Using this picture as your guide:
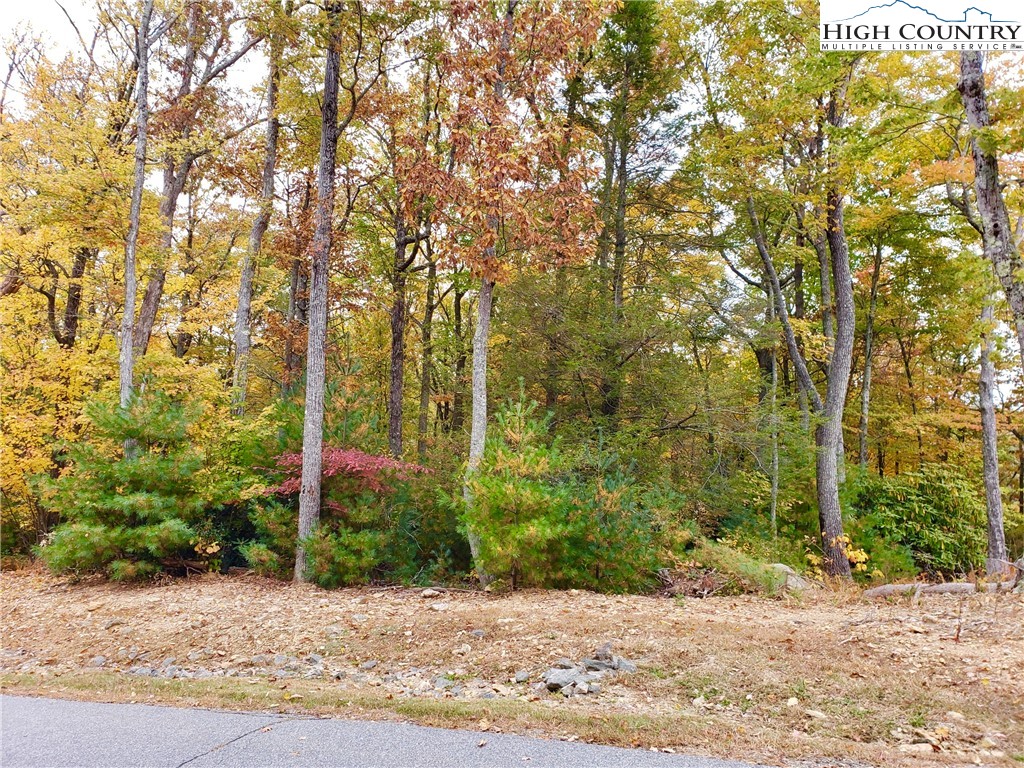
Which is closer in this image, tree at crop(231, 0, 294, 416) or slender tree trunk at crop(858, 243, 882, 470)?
tree at crop(231, 0, 294, 416)

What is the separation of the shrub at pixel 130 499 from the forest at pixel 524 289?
56mm

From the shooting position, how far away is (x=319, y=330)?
8727 millimetres

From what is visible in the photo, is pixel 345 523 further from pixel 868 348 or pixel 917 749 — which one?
pixel 868 348

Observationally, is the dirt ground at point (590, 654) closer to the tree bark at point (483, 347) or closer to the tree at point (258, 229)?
the tree bark at point (483, 347)

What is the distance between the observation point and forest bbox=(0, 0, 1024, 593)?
308 inches

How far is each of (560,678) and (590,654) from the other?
596 millimetres

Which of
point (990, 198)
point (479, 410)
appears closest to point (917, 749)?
point (479, 410)

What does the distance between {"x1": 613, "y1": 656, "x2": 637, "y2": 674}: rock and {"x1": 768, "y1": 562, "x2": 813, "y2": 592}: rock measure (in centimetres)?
403

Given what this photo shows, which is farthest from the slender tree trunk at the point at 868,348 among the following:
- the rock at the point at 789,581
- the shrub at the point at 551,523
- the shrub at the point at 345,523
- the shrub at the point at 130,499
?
the shrub at the point at 130,499

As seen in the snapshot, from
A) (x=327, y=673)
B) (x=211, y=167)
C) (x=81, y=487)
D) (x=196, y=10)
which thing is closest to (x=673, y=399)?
(x=327, y=673)

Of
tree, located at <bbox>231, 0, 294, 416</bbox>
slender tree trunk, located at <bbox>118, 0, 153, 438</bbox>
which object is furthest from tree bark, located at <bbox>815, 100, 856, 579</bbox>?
slender tree trunk, located at <bbox>118, 0, 153, 438</bbox>

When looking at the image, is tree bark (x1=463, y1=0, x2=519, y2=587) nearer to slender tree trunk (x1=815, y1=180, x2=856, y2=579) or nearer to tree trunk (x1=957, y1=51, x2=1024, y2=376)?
tree trunk (x1=957, y1=51, x2=1024, y2=376)

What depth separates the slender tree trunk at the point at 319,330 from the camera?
8320 millimetres

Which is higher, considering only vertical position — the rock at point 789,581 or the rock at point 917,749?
the rock at point 917,749
